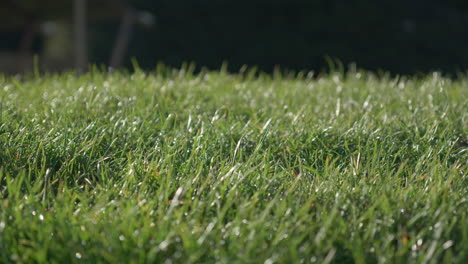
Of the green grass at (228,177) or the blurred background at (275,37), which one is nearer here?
the green grass at (228,177)

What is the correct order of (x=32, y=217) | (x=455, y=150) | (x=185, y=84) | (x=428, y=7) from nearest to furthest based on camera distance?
1. (x=32, y=217)
2. (x=455, y=150)
3. (x=185, y=84)
4. (x=428, y=7)

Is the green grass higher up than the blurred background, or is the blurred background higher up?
the green grass

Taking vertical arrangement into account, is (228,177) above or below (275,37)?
above

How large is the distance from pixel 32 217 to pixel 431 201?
1226 mm

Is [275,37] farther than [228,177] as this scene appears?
Yes

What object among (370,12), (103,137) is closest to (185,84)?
(103,137)

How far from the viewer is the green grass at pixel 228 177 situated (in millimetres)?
1488

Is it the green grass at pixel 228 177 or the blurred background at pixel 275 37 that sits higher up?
the green grass at pixel 228 177

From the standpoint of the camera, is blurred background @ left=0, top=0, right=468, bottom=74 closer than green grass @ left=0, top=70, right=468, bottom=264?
No

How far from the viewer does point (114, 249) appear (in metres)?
1.43

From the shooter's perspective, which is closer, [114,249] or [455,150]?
[114,249]

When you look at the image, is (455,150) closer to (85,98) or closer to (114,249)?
(114,249)

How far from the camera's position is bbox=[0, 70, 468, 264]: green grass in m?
1.49

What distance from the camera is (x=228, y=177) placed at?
6.23 ft
